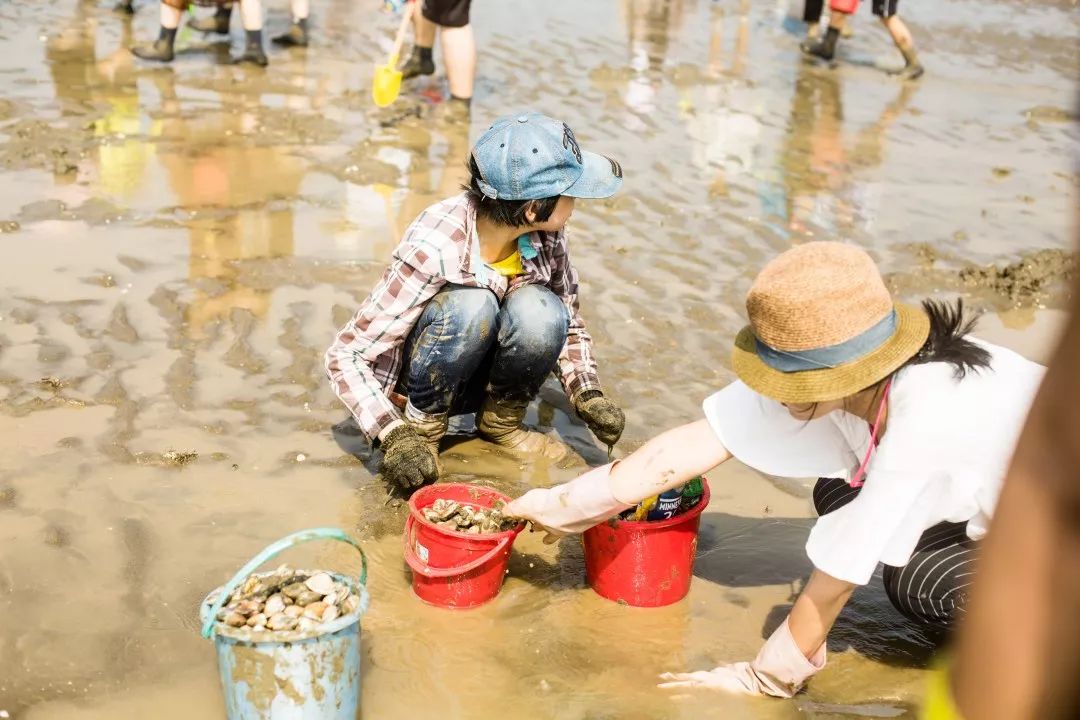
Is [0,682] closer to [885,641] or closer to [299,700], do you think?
[299,700]

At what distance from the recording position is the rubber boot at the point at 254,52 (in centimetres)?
838

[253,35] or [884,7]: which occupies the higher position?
[884,7]

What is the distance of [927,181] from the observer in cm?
727

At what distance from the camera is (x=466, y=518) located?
3113mm

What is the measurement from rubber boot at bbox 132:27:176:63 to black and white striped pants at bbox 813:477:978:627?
6636 mm

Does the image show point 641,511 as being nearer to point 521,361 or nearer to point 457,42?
point 521,361

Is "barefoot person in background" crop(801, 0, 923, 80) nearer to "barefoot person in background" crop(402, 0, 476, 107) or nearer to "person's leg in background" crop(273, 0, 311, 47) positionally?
"barefoot person in background" crop(402, 0, 476, 107)

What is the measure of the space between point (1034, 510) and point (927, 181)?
6870 mm

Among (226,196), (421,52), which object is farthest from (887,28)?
(226,196)

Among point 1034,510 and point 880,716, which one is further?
point 880,716

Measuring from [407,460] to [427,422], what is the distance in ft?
1.10

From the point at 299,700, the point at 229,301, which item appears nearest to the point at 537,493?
the point at 299,700

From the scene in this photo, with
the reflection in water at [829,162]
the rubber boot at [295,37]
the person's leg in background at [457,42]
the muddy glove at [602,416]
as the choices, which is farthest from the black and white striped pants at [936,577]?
the rubber boot at [295,37]

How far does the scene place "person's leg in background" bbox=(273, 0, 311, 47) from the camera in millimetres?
9102
